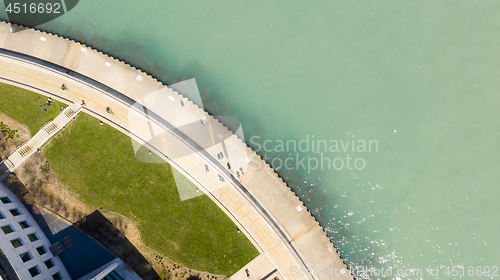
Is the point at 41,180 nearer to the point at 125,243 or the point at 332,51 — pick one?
the point at 125,243

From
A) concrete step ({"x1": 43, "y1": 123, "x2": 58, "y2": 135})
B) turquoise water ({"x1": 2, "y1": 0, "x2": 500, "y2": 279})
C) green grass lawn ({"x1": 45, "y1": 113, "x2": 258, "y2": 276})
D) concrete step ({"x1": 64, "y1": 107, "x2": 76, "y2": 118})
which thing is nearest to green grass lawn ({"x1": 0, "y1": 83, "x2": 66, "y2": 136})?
concrete step ({"x1": 43, "y1": 123, "x2": 58, "y2": 135})

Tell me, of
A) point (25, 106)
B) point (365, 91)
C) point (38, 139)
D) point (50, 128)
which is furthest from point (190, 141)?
point (365, 91)

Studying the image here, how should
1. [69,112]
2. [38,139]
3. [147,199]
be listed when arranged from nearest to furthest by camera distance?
[147,199] → [69,112] → [38,139]

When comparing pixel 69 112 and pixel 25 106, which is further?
pixel 25 106

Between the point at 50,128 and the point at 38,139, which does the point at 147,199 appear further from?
the point at 38,139

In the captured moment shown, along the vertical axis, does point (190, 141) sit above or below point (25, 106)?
below

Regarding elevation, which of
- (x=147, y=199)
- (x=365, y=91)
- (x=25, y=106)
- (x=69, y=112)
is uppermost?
(x=25, y=106)

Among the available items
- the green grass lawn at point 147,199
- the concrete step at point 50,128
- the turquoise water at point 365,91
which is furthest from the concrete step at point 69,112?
the turquoise water at point 365,91
